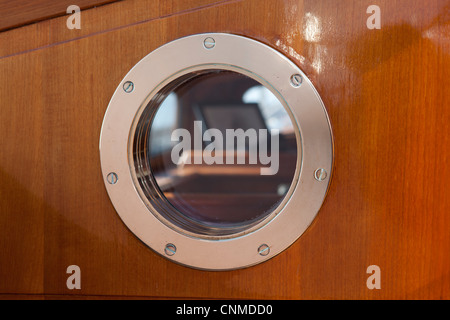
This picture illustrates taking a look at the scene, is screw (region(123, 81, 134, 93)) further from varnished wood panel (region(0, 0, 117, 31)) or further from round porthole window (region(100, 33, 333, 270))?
varnished wood panel (region(0, 0, 117, 31))

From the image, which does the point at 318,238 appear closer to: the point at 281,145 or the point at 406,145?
the point at 406,145

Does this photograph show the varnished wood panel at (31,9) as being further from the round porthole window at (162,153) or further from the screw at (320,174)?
the screw at (320,174)

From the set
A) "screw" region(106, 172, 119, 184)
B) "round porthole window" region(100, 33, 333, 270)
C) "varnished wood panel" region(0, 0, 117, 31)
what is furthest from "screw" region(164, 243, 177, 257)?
"varnished wood panel" region(0, 0, 117, 31)

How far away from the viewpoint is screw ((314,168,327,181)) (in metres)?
0.58

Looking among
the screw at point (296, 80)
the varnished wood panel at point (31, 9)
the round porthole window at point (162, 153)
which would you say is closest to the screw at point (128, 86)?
the round porthole window at point (162, 153)

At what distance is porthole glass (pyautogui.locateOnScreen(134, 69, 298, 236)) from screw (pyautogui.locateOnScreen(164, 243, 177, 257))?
3 centimetres

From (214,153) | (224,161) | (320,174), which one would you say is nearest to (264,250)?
(320,174)

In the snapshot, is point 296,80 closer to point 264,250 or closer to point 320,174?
point 320,174

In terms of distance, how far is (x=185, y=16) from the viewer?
618mm

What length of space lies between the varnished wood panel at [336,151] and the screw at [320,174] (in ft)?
0.06

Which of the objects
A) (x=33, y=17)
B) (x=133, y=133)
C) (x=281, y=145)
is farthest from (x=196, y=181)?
(x=33, y=17)

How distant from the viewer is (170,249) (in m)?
0.65

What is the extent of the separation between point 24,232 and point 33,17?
33cm

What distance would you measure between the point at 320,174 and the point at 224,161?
67 centimetres
